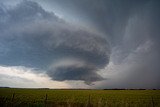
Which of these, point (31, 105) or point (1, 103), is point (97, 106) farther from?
point (1, 103)

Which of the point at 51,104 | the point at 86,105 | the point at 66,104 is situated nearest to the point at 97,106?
the point at 86,105

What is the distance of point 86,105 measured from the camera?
60.7ft

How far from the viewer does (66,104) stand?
1828 cm

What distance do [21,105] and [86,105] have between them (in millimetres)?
6173

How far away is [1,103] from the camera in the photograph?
18.3 meters

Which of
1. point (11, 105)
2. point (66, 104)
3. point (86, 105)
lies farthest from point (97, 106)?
point (11, 105)

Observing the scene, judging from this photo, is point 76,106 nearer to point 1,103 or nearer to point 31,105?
point 31,105

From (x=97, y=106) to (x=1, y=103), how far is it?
9.04 meters

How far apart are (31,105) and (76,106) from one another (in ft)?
14.7

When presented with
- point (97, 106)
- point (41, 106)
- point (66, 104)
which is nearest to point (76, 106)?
point (66, 104)

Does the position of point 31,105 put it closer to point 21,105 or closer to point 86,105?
point 21,105

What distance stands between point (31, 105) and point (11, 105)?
6.11ft

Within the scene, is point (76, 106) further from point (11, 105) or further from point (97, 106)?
point (11, 105)

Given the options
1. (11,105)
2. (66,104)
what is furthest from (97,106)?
(11,105)
